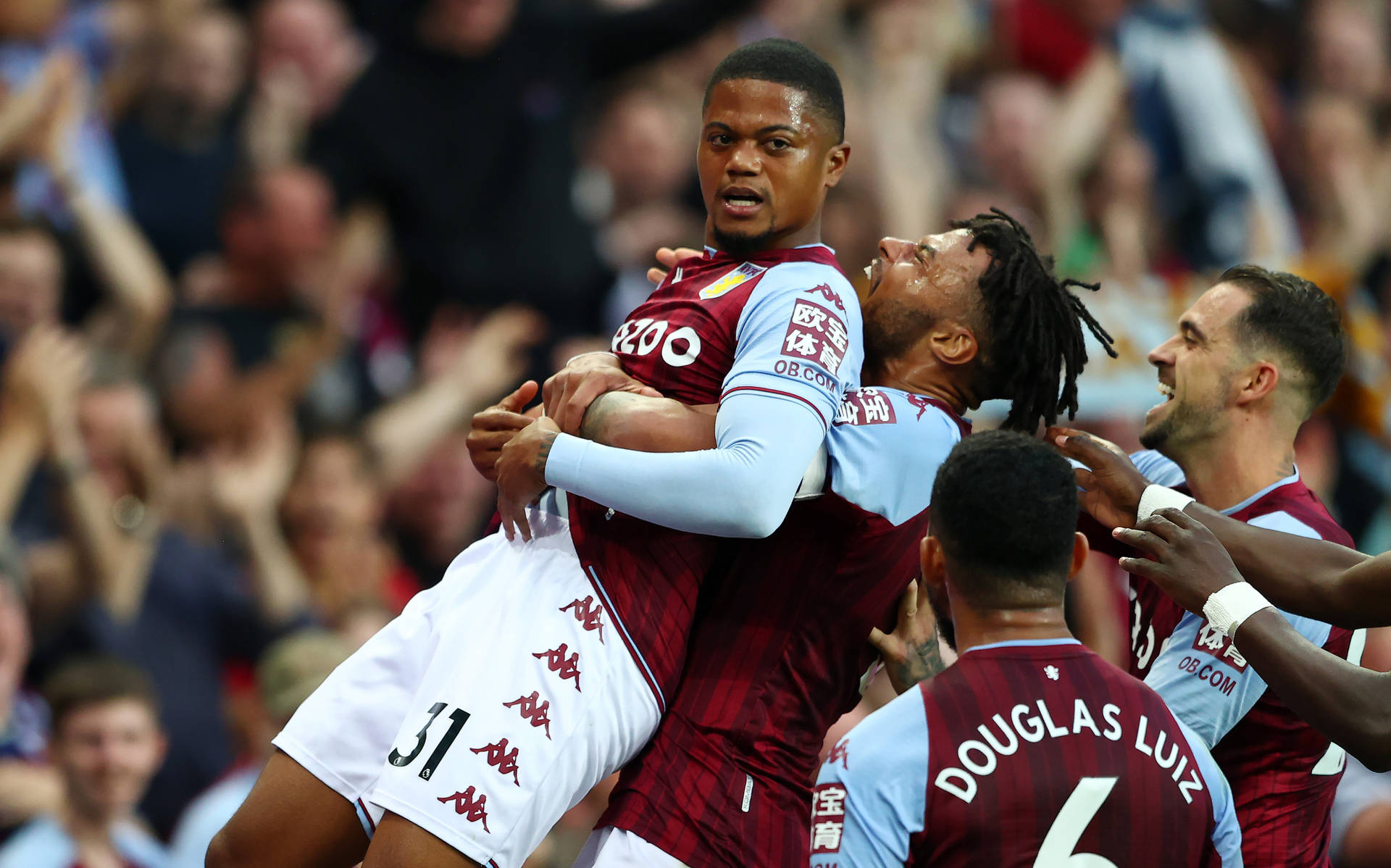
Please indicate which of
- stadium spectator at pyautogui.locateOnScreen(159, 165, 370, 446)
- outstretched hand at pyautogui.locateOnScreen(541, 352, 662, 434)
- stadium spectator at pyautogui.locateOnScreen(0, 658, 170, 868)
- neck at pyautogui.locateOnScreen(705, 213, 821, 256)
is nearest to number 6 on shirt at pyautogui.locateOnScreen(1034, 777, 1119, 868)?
outstretched hand at pyautogui.locateOnScreen(541, 352, 662, 434)

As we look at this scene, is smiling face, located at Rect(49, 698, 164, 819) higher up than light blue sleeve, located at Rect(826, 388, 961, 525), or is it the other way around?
light blue sleeve, located at Rect(826, 388, 961, 525)

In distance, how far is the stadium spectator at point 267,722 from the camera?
22.0 feet

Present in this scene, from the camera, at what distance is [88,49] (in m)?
8.12

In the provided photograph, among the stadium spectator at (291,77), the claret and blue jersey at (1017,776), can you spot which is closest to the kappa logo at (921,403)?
the claret and blue jersey at (1017,776)

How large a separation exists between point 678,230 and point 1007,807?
681cm

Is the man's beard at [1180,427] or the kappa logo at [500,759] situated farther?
the man's beard at [1180,427]

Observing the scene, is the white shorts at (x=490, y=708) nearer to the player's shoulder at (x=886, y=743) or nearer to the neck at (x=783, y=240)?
the player's shoulder at (x=886, y=743)

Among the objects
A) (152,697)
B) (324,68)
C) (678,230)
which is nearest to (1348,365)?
(678,230)

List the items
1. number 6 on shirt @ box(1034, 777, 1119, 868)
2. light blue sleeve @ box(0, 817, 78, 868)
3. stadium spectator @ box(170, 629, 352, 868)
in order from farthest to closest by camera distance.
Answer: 1. stadium spectator @ box(170, 629, 352, 868)
2. light blue sleeve @ box(0, 817, 78, 868)
3. number 6 on shirt @ box(1034, 777, 1119, 868)

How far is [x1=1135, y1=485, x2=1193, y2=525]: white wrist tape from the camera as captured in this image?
12.8ft

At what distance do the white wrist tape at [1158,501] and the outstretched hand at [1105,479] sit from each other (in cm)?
5

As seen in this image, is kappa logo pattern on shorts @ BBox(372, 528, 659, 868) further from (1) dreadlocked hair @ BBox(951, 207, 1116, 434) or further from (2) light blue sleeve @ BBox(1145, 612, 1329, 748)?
(2) light blue sleeve @ BBox(1145, 612, 1329, 748)

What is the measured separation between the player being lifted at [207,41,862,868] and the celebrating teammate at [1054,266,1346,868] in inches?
42.3

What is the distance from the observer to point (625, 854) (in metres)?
3.63
